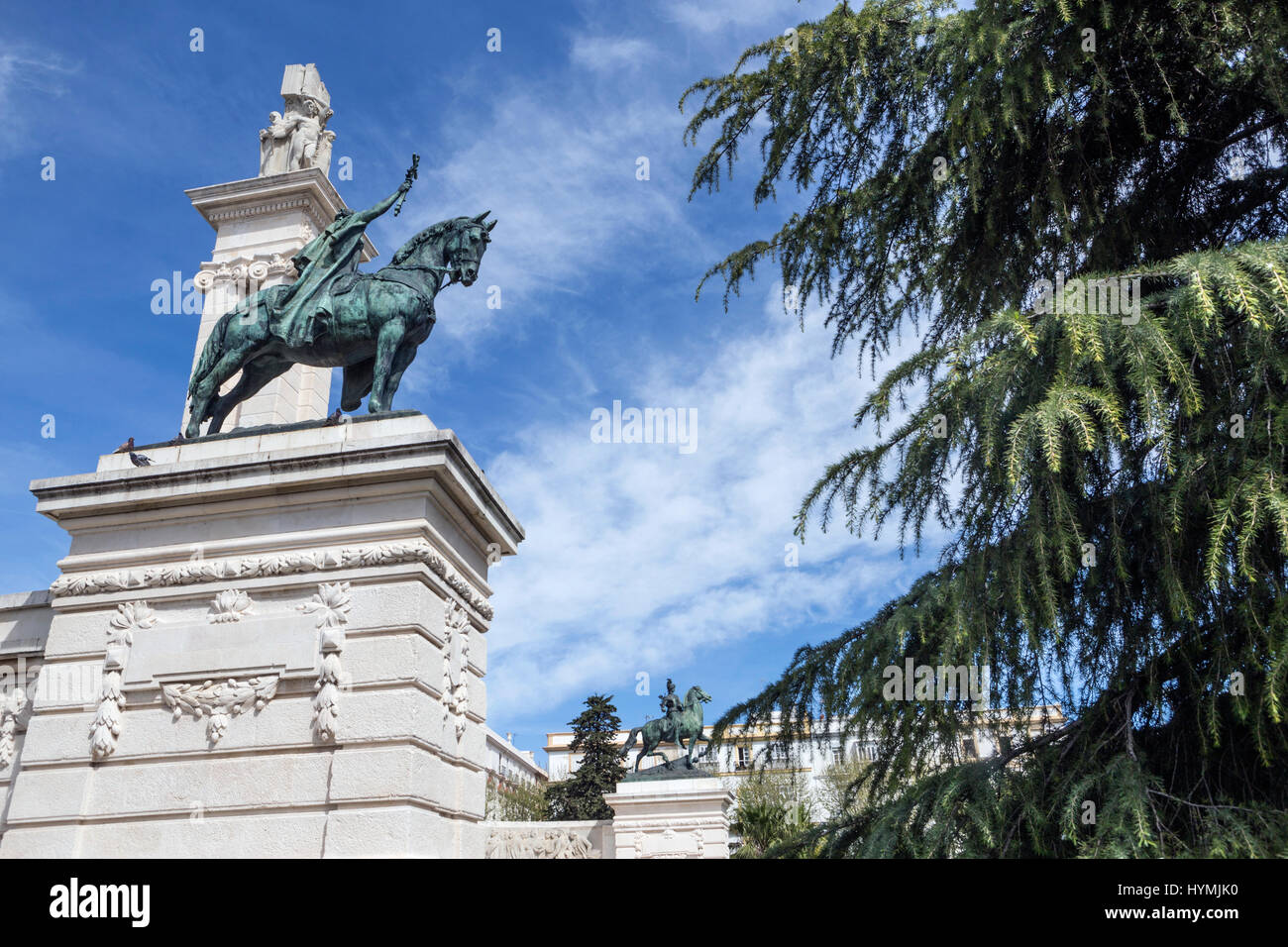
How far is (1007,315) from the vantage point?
494cm

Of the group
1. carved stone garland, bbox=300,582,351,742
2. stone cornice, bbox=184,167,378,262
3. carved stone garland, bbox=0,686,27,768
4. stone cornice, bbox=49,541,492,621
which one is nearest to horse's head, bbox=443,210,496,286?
stone cornice, bbox=49,541,492,621

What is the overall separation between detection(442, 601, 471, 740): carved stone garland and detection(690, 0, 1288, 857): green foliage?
239 cm

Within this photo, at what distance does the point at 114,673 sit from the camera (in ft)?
22.4

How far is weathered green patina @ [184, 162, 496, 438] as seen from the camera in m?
7.60

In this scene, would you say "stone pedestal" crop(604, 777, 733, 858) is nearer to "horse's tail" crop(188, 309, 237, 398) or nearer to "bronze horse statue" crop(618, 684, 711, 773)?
"bronze horse statue" crop(618, 684, 711, 773)

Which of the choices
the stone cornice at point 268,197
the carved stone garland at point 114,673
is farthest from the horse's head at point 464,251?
the stone cornice at point 268,197

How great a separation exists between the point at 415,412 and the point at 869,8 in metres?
4.77

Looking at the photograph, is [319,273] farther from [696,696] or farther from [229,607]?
[696,696]

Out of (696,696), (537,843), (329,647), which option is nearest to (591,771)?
(696,696)

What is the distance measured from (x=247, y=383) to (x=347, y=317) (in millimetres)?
1278

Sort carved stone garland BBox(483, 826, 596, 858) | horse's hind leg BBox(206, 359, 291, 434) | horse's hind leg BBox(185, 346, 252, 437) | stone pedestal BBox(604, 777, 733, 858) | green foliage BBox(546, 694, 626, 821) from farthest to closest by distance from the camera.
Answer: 1. green foliage BBox(546, 694, 626, 821)
2. stone pedestal BBox(604, 777, 733, 858)
3. carved stone garland BBox(483, 826, 596, 858)
4. horse's hind leg BBox(206, 359, 291, 434)
5. horse's hind leg BBox(185, 346, 252, 437)

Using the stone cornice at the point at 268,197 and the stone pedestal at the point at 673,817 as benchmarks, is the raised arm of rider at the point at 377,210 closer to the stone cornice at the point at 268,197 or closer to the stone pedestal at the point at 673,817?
the stone cornice at the point at 268,197
